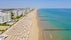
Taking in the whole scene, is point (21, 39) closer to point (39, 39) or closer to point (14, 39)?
point (14, 39)

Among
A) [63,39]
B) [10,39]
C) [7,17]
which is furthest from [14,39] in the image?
[7,17]

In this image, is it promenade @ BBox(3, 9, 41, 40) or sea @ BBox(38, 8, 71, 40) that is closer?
promenade @ BBox(3, 9, 41, 40)

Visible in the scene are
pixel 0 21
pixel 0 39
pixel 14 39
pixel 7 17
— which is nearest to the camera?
pixel 0 39

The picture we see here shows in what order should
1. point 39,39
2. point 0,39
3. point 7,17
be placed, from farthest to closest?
1. point 7,17
2. point 39,39
3. point 0,39

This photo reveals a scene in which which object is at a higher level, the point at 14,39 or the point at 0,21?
the point at 14,39

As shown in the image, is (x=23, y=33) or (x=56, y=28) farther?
(x=56, y=28)

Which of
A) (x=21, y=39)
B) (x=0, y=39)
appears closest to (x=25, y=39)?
(x=21, y=39)

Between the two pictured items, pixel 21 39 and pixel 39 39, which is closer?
pixel 21 39

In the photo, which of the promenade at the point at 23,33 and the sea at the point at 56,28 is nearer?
the promenade at the point at 23,33

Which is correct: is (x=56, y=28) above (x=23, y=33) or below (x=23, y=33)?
below
